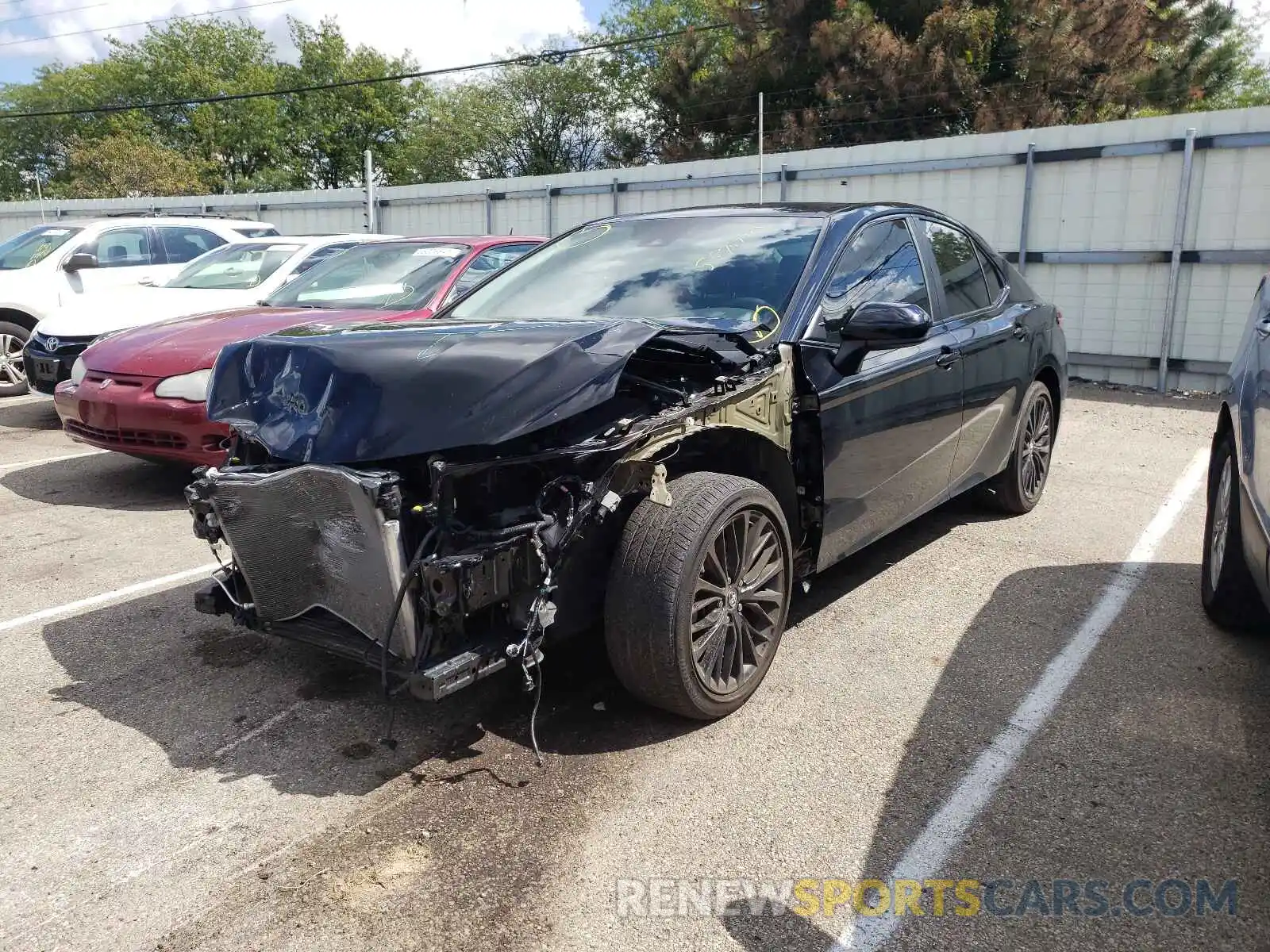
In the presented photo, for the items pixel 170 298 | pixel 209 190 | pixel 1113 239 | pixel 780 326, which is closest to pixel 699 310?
pixel 780 326

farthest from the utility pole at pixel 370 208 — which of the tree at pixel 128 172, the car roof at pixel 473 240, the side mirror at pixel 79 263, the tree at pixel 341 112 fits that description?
the tree at pixel 341 112

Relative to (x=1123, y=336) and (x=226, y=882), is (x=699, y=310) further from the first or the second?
(x=1123, y=336)

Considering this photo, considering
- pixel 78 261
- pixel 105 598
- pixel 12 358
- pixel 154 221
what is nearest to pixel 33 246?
pixel 78 261

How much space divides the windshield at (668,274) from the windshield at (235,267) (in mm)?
4723

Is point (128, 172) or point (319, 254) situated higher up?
point (128, 172)

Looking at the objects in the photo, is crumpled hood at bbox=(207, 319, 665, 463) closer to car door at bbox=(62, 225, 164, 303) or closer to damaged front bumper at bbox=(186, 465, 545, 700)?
damaged front bumper at bbox=(186, 465, 545, 700)

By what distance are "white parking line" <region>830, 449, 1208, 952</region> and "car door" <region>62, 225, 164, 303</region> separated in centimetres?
934

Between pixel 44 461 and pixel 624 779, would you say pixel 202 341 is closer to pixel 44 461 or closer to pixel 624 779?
pixel 44 461

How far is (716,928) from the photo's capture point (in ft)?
7.91

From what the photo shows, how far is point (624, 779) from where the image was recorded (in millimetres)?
3074

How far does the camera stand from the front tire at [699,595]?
10.1 ft

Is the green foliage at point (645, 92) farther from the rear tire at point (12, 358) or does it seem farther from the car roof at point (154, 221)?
the rear tire at point (12, 358)

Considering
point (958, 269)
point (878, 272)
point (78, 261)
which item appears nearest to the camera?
point (878, 272)

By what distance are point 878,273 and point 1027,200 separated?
7.68m
